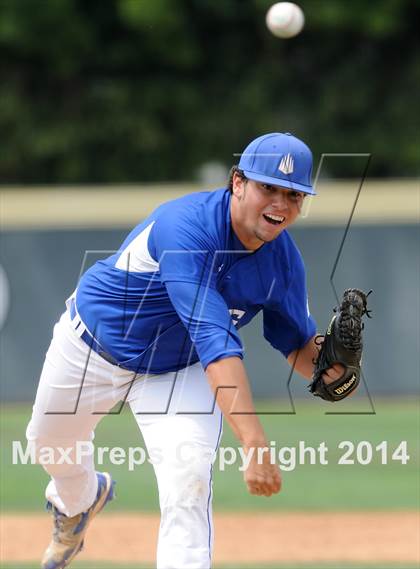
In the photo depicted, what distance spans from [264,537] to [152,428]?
2530mm

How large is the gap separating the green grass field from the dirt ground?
358 mm

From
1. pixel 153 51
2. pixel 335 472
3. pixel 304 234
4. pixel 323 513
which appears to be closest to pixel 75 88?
pixel 153 51

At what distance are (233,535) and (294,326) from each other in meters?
2.29

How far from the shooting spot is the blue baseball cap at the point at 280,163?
4492 mm

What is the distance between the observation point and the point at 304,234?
12.2 m

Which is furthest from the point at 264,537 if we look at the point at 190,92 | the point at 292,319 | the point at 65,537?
the point at 190,92

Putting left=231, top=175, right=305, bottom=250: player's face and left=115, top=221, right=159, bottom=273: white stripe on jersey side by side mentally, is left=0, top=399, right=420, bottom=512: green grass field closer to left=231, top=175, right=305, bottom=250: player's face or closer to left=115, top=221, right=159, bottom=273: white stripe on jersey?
left=115, top=221, right=159, bottom=273: white stripe on jersey

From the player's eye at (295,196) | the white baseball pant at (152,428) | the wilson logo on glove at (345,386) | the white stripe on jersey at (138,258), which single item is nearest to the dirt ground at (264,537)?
the white baseball pant at (152,428)

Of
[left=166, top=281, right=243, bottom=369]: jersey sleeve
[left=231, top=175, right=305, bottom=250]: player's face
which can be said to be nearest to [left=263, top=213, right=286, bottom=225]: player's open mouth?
[left=231, top=175, right=305, bottom=250]: player's face

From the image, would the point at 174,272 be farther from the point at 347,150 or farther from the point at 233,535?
the point at 347,150

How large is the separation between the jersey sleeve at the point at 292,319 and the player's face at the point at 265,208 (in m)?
0.37

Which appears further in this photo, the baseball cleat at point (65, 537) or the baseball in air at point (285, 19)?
the baseball in air at point (285, 19)

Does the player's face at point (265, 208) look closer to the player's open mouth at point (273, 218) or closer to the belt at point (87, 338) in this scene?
the player's open mouth at point (273, 218)

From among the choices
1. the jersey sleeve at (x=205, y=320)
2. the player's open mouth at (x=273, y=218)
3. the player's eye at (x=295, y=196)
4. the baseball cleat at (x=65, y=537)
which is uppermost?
the player's eye at (x=295, y=196)
